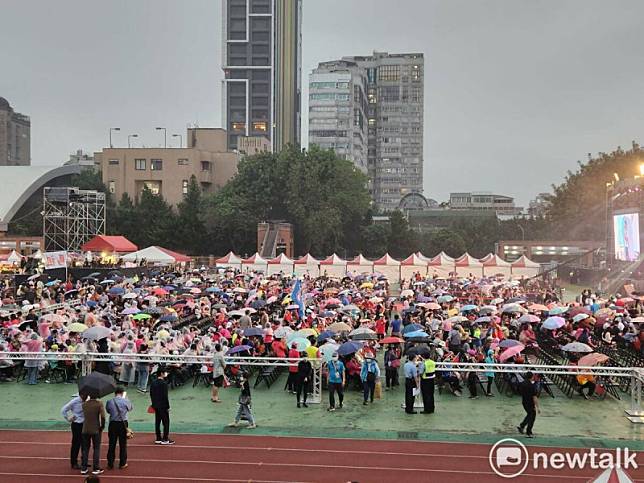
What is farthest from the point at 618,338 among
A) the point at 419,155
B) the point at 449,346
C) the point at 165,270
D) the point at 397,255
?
the point at 419,155

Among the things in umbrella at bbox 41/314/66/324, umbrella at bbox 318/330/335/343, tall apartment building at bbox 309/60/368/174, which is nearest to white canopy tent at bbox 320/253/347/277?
umbrella at bbox 41/314/66/324

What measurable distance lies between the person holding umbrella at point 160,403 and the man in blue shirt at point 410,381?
4906 mm

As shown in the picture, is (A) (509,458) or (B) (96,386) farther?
(A) (509,458)

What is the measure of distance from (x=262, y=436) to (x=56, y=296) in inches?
823

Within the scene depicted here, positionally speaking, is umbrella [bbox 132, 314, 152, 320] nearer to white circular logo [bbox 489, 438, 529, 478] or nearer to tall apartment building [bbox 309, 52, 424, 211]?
white circular logo [bbox 489, 438, 529, 478]

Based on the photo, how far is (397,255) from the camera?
7319 centimetres

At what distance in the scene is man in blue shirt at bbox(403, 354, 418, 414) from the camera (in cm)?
1333

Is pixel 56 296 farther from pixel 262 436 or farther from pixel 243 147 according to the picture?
pixel 243 147

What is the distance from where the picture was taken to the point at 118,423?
10102 mm

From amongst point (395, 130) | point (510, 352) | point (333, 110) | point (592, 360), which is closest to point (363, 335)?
point (510, 352)

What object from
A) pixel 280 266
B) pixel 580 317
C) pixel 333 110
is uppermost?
pixel 333 110

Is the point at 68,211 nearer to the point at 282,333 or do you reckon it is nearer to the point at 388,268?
the point at 388,268

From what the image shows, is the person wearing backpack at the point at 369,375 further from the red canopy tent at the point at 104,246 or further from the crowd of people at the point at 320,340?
the red canopy tent at the point at 104,246

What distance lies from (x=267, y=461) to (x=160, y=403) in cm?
217
